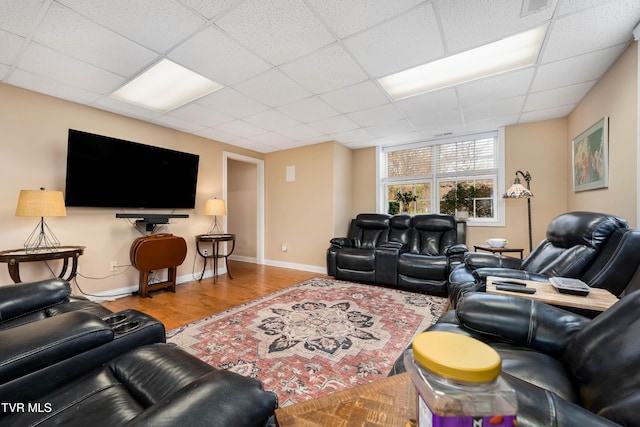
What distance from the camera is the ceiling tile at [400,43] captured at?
5.69ft

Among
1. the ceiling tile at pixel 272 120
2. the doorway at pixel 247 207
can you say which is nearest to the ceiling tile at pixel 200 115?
the ceiling tile at pixel 272 120

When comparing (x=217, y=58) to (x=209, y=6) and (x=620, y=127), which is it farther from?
(x=620, y=127)

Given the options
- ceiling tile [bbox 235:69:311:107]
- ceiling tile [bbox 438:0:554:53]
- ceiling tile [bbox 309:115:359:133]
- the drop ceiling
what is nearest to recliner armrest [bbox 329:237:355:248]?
ceiling tile [bbox 309:115:359:133]

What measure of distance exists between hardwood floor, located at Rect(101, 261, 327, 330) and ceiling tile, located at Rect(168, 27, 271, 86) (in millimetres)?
2366

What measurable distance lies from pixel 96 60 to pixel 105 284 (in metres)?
2.52

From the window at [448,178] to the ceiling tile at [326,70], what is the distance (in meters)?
2.59

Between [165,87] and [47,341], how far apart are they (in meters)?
2.81

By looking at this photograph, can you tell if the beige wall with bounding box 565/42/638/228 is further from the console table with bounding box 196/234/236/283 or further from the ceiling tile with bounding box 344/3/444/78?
the console table with bounding box 196/234/236/283

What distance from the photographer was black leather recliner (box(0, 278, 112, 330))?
124 cm

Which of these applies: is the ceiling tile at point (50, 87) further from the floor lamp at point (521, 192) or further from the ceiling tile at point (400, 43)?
the floor lamp at point (521, 192)

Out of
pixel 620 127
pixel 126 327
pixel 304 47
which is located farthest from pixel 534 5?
pixel 126 327

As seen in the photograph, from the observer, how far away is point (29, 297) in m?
1.32

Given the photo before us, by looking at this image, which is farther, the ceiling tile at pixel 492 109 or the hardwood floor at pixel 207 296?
the ceiling tile at pixel 492 109

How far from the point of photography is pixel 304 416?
0.53 meters
